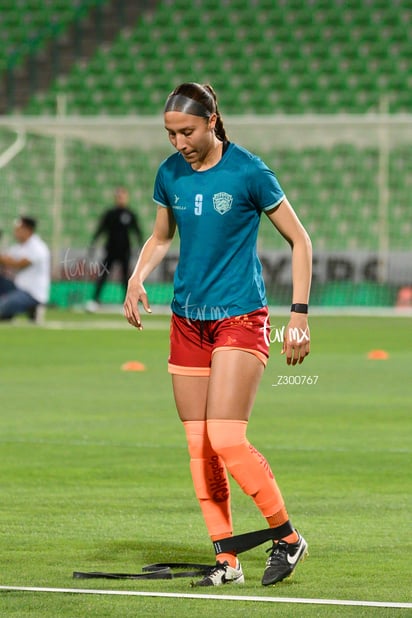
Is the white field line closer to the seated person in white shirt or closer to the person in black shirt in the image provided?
the seated person in white shirt

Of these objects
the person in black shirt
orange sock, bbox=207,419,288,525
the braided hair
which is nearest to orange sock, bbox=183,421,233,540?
orange sock, bbox=207,419,288,525

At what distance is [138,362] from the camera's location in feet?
54.9

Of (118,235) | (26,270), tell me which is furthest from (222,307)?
(118,235)

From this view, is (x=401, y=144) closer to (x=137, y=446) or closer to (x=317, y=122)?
(x=317, y=122)

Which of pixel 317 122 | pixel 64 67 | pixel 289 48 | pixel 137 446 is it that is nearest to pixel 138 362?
pixel 137 446

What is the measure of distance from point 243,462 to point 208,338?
520 millimetres

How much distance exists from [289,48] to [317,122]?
6.93 m

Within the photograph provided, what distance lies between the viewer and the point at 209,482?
225 inches

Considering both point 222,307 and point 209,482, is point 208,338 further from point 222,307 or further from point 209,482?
point 209,482

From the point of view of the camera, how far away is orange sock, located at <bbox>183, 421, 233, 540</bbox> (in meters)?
5.68

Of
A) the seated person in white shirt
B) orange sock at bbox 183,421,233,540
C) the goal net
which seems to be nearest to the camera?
orange sock at bbox 183,421,233,540

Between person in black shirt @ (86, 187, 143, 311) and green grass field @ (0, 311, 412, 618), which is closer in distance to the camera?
green grass field @ (0, 311, 412, 618)

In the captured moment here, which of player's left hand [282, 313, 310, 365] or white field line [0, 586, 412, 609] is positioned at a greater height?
player's left hand [282, 313, 310, 365]

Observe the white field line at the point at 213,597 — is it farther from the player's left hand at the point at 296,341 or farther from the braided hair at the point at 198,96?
the braided hair at the point at 198,96
